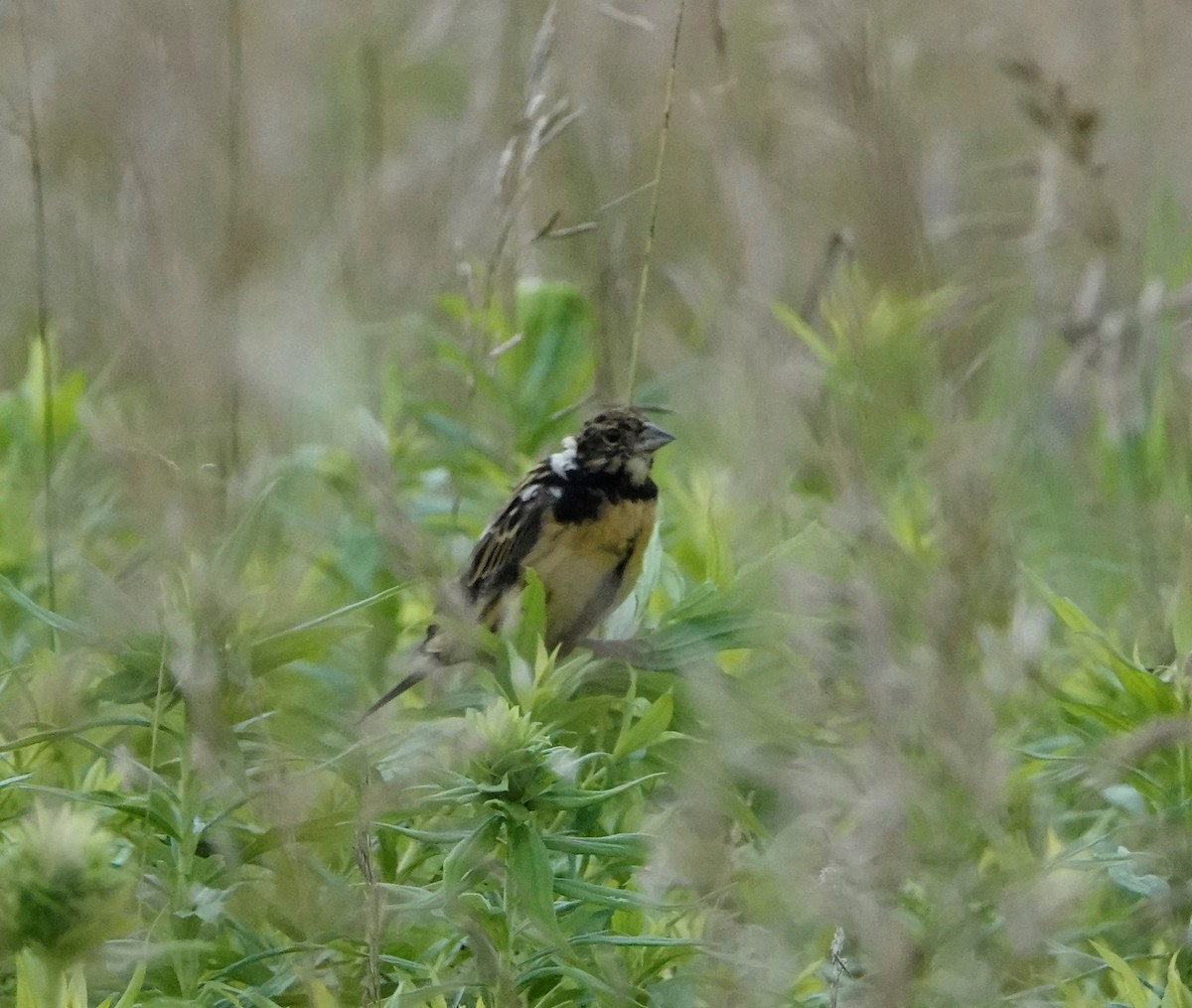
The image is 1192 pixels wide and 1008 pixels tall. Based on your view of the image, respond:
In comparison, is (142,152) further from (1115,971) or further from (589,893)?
(1115,971)

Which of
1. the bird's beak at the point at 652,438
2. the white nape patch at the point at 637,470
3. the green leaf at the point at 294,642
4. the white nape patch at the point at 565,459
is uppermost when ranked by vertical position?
the green leaf at the point at 294,642

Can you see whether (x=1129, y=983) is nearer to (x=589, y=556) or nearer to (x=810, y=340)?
(x=810, y=340)

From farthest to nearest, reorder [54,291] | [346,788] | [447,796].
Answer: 1. [54,291]
2. [346,788]
3. [447,796]

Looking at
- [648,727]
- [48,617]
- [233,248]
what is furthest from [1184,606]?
[233,248]

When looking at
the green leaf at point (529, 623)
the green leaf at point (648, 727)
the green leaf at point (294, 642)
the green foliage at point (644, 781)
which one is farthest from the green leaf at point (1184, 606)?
the green leaf at point (294, 642)

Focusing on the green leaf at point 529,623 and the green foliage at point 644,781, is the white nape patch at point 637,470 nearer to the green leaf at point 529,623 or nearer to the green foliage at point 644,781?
the green foliage at point 644,781

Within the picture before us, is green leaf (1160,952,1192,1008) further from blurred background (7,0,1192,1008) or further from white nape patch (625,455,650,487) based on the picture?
white nape patch (625,455,650,487)

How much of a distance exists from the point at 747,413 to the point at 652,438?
0.64 metres

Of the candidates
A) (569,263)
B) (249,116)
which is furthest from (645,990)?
(249,116)

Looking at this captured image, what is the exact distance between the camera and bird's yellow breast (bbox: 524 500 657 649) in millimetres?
2988

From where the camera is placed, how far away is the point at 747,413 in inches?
95.0

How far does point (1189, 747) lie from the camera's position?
5.60 feet

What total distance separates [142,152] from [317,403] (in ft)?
1.54

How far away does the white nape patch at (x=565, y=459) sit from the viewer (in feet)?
9.77
